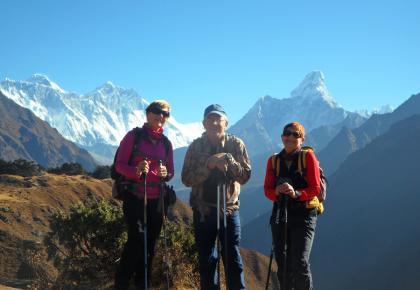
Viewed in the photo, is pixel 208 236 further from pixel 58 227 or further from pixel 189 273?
pixel 58 227

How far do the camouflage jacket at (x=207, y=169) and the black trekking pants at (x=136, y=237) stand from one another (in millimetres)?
650

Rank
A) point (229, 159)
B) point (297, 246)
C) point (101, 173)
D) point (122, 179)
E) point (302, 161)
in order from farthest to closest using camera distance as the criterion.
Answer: point (101, 173)
point (122, 179)
point (229, 159)
point (302, 161)
point (297, 246)

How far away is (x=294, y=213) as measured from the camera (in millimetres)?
7328

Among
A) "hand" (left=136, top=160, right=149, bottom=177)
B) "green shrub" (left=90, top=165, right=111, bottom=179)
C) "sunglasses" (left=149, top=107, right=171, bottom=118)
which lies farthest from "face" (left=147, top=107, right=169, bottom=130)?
"green shrub" (left=90, top=165, right=111, bottom=179)

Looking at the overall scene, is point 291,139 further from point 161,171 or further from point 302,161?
point 161,171

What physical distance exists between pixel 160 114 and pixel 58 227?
5.79 meters

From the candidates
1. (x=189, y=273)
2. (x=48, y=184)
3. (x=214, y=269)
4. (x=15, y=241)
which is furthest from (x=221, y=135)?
(x=48, y=184)

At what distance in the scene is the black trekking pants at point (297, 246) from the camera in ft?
23.6

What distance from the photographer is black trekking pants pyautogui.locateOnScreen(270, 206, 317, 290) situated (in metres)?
7.20

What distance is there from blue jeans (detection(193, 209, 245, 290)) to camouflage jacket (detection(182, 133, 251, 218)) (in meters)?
0.17

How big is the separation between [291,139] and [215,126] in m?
1.17

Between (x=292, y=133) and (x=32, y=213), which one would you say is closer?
(x=292, y=133)

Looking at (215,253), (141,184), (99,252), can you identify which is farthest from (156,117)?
(99,252)

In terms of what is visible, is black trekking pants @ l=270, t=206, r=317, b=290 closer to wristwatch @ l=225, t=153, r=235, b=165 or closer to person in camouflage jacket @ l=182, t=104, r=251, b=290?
person in camouflage jacket @ l=182, t=104, r=251, b=290
